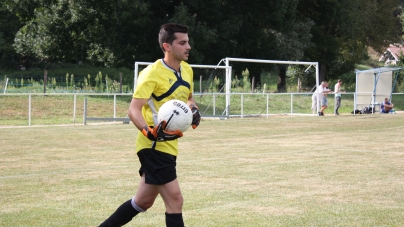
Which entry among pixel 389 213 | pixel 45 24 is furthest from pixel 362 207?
pixel 45 24

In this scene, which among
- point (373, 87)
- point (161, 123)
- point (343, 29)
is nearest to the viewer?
point (161, 123)

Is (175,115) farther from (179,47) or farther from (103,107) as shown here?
(103,107)

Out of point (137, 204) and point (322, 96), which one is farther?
point (322, 96)

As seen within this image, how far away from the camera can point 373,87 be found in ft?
122

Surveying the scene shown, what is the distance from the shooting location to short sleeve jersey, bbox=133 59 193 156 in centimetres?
581

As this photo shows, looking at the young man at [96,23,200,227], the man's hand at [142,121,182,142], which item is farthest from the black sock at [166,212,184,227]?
the man's hand at [142,121,182,142]

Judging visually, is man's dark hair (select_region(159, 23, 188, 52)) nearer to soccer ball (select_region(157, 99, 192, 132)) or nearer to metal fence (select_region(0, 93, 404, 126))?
soccer ball (select_region(157, 99, 192, 132))

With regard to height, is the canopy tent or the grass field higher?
the canopy tent

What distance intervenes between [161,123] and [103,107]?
28.3 meters

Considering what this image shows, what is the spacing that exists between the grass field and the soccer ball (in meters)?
2.12

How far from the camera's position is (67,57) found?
146ft

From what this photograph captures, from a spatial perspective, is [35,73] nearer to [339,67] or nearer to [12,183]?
[339,67]

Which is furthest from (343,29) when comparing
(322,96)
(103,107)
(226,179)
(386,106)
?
(226,179)

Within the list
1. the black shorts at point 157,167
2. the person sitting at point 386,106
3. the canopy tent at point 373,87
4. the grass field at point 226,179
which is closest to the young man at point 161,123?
the black shorts at point 157,167
